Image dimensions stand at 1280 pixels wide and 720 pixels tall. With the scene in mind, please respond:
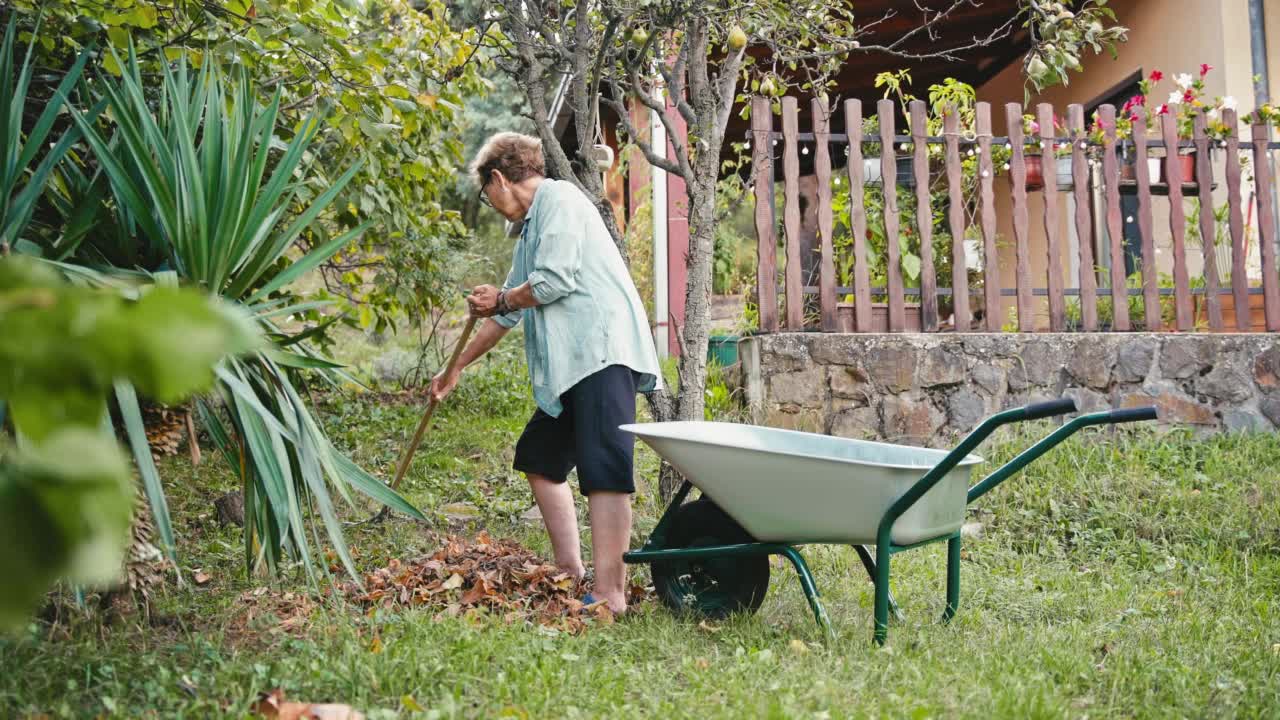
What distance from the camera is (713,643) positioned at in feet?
9.16

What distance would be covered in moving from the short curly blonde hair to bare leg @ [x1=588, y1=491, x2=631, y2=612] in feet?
3.61

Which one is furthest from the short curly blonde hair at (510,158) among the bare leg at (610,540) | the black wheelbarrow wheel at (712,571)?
the black wheelbarrow wheel at (712,571)

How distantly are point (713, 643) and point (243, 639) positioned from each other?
123 centimetres

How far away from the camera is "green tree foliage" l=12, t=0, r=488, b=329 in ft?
11.5

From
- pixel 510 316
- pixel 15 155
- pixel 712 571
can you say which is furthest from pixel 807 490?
pixel 15 155

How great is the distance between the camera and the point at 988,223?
5.21 metres

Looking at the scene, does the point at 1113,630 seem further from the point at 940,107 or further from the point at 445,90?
the point at 940,107

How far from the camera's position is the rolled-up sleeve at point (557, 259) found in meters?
3.06

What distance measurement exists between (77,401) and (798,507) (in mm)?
2367

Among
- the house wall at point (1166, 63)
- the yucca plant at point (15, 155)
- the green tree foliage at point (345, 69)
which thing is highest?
the house wall at point (1166, 63)

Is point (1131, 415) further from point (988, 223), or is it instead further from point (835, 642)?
point (988, 223)

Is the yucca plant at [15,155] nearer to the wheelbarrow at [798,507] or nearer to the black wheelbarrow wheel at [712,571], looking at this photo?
the wheelbarrow at [798,507]

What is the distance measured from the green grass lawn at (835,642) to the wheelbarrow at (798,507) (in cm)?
14

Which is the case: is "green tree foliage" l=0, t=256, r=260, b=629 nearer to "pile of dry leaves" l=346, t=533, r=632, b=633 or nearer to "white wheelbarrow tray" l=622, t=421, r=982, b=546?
"white wheelbarrow tray" l=622, t=421, r=982, b=546
